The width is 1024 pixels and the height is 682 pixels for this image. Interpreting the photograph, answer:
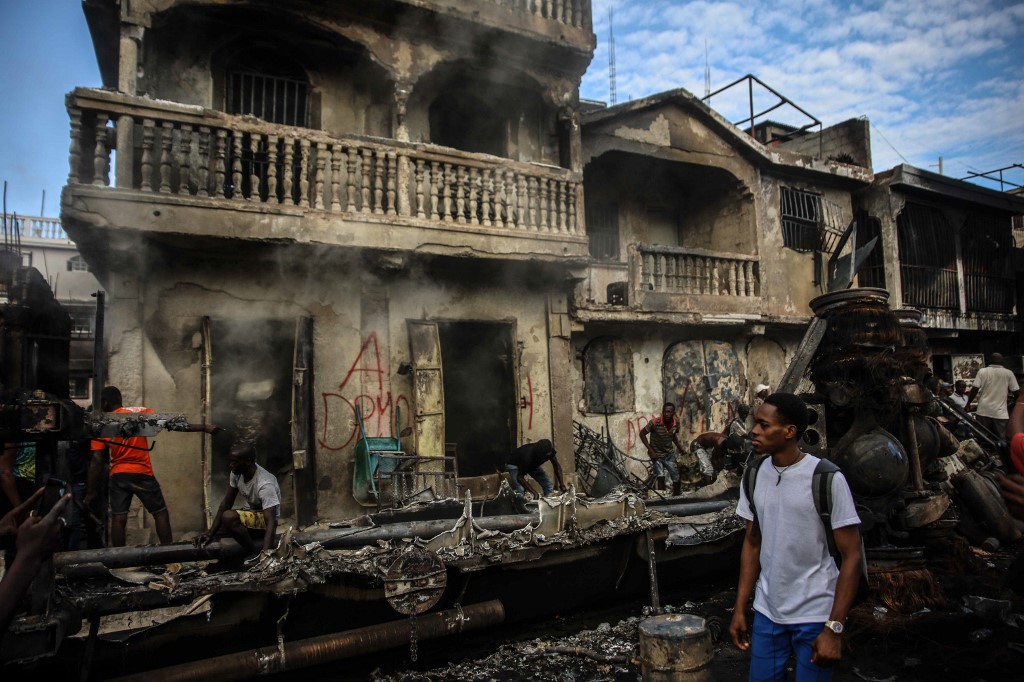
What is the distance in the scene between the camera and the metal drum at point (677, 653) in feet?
12.0

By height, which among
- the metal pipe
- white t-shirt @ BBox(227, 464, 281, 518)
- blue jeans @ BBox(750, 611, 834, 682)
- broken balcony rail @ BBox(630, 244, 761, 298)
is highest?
broken balcony rail @ BBox(630, 244, 761, 298)

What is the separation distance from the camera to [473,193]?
8688mm

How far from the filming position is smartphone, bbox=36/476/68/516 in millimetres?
2924

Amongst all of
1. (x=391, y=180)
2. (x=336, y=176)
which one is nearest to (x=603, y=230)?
(x=391, y=180)

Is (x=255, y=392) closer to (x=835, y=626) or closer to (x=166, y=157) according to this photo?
(x=166, y=157)

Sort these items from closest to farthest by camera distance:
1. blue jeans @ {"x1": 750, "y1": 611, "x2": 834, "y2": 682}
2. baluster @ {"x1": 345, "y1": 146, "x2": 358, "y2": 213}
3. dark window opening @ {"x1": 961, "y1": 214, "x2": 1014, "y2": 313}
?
1. blue jeans @ {"x1": 750, "y1": 611, "x2": 834, "y2": 682}
2. baluster @ {"x1": 345, "y1": 146, "x2": 358, "y2": 213}
3. dark window opening @ {"x1": 961, "y1": 214, "x2": 1014, "y2": 313}

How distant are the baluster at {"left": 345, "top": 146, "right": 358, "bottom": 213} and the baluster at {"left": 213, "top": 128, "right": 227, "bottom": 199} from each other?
1436mm

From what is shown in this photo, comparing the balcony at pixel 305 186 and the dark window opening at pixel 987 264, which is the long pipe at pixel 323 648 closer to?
the balcony at pixel 305 186

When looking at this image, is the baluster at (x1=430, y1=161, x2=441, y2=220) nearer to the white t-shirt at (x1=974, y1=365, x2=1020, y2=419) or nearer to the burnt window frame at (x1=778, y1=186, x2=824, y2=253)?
the burnt window frame at (x1=778, y1=186, x2=824, y2=253)

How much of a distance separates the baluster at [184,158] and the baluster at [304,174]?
4.04 feet

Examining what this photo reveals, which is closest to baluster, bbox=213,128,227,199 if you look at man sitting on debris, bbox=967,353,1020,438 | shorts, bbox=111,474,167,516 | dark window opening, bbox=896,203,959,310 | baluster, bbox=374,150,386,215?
baluster, bbox=374,150,386,215

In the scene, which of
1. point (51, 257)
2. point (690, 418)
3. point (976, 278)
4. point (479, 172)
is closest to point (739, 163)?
point (690, 418)

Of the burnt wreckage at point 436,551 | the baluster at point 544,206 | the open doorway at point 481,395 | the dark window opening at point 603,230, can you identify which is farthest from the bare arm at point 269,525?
the dark window opening at point 603,230

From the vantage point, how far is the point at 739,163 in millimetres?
12844
